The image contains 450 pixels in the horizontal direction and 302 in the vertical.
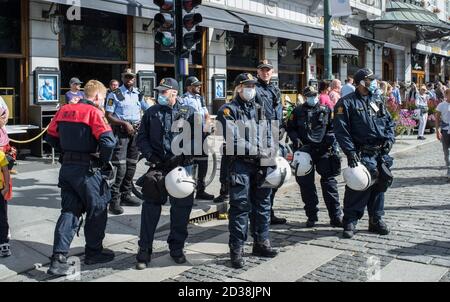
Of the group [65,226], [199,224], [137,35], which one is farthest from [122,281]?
[137,35]

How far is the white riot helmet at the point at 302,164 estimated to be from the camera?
6371 mm

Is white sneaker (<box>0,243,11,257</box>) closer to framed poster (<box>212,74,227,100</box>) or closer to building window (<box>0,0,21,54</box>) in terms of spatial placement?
building window (<box>0,0,21,54</box>)

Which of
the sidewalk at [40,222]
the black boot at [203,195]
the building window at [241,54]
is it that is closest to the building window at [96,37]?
the sidewalk at [40,222]

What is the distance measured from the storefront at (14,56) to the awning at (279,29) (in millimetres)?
7053

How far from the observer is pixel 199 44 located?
16.1 metres

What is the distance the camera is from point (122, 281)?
484cm

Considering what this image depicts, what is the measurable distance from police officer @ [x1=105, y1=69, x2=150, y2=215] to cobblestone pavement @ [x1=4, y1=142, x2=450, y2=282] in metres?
1.07

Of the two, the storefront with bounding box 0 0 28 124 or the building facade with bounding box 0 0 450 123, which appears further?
the building facade with bounding box 0 0 450 123

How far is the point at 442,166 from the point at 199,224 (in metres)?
6.61

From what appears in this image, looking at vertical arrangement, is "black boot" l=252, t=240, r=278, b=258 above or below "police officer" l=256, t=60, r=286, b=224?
below

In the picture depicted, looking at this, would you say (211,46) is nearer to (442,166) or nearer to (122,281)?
(442,166)

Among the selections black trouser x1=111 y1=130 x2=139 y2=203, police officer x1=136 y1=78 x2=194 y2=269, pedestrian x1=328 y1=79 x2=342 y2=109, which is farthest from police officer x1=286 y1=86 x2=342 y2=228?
pedestrian x1=328 y1=79 x2=342 y2=109

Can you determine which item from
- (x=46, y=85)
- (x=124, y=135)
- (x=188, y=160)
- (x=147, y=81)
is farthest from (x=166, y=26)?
(x=147, y=81)

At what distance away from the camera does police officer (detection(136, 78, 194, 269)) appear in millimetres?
5262
